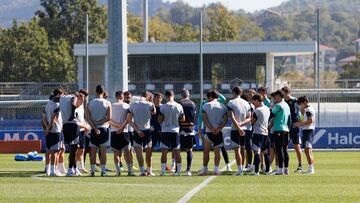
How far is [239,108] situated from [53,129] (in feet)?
14.5

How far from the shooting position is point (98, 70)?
148 feet

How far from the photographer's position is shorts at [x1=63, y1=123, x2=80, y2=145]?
23.3 m

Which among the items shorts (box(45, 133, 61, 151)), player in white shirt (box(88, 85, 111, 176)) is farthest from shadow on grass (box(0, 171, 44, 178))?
player in white shirt (box(88, 85, 111, 176))

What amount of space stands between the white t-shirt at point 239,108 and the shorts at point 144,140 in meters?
2.02

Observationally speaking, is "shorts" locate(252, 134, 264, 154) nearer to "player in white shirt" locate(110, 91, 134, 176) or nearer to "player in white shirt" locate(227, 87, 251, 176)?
"player in white shirt" locate(227, 87, 251, 176)

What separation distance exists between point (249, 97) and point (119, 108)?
339 cm

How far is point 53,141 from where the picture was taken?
23.4 metres

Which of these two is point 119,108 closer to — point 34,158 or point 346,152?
point 34,158

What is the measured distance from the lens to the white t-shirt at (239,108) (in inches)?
924

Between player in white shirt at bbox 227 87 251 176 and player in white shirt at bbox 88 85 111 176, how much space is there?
2.88 m

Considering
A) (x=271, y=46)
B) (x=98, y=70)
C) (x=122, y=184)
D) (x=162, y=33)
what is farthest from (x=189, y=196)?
(x=162, y=33)

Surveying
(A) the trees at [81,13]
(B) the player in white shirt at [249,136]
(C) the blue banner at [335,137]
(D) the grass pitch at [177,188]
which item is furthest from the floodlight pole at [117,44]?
(A) the trees at [81,13]

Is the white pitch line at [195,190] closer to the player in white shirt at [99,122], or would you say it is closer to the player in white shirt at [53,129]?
the player in white shirt at [99,122]

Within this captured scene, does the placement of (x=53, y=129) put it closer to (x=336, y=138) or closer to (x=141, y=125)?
(x=141, y=125)
